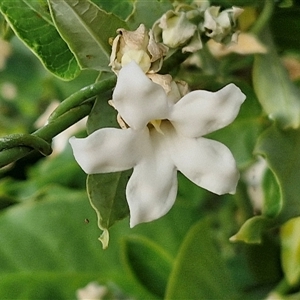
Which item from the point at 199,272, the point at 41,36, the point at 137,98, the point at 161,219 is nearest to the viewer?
the point at 137,98

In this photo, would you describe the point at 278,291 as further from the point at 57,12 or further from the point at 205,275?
the point at 57,12

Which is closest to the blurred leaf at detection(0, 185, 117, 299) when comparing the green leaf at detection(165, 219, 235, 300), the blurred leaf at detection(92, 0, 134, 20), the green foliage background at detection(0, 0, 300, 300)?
the green foliage background at detection(0, 0, 300, 300)

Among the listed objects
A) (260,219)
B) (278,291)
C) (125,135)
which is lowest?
(278,291)

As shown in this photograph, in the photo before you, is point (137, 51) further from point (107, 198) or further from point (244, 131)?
point (244, 131)

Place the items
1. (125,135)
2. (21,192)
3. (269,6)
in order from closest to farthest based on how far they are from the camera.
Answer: (125,135), (269,6), (21,192)

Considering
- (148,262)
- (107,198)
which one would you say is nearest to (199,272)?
(148,262)

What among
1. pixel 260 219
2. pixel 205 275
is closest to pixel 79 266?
pixel 205 275

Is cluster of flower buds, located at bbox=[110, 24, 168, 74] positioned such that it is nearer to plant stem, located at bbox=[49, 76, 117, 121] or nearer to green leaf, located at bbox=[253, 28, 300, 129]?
plant stem, located at bbox=[49, 76, 117, 121]
